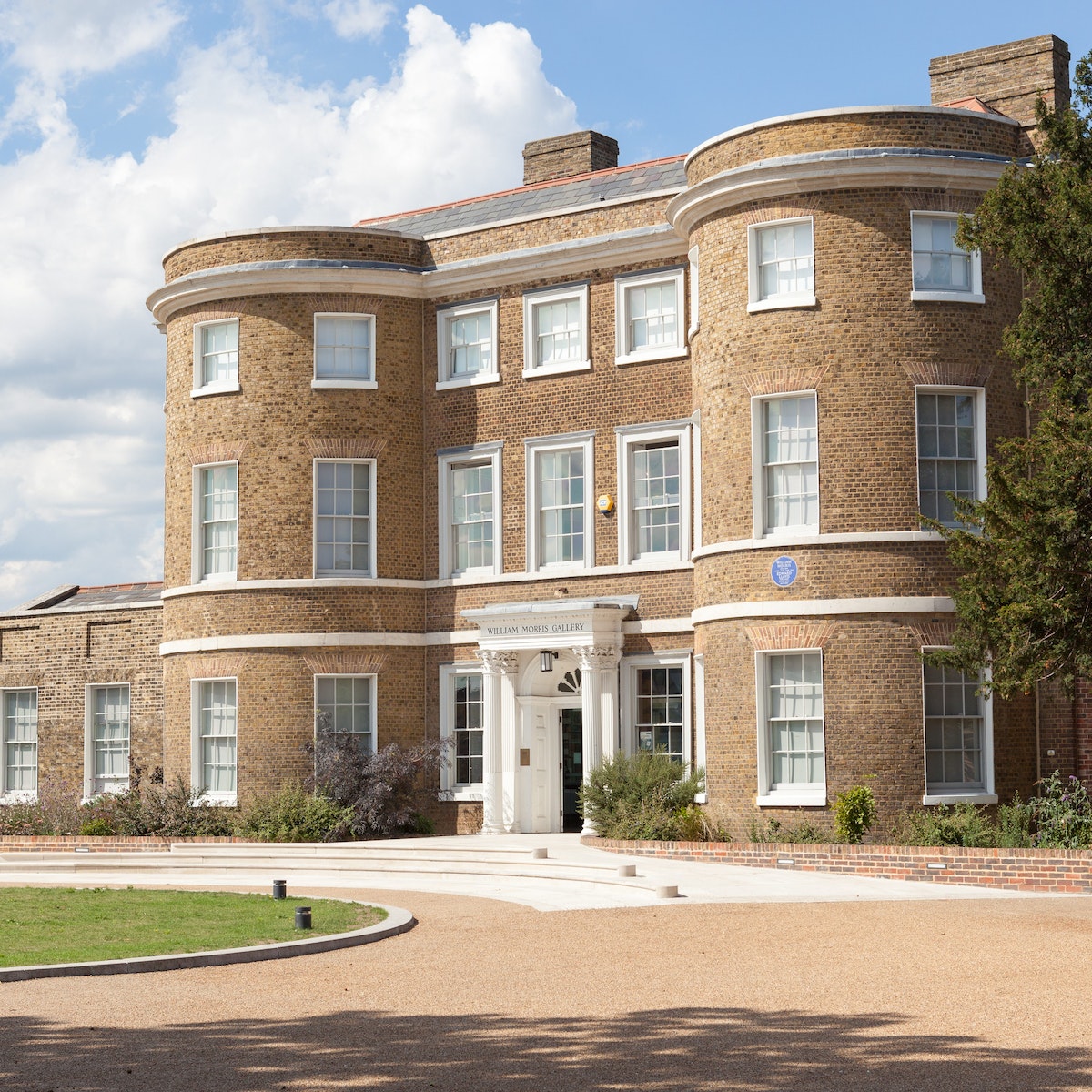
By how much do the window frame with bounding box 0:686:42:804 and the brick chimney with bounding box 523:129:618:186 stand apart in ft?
48.0

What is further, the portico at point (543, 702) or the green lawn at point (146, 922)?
the portico at point (543, 702)

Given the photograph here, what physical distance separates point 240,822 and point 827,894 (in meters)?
12.3

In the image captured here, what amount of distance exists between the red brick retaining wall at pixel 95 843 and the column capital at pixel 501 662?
4881mm

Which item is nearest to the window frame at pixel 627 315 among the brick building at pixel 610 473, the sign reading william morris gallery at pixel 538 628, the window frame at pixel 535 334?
the brick building at pixel 610 473

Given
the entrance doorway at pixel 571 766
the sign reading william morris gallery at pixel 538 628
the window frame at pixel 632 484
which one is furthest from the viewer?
the entrance doorway at pixel 571 766

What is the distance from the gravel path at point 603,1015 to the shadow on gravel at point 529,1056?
0.02 meters

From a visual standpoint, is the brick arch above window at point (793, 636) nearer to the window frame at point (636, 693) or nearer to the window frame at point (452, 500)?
the window frame at point (636, 693)

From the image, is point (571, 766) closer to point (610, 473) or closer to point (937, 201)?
point (610, 473)

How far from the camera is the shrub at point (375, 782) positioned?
2677cm

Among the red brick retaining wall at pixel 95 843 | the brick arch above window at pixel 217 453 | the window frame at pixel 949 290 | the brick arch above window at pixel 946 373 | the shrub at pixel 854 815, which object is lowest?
the red brick retaining wall at pixel 95 843

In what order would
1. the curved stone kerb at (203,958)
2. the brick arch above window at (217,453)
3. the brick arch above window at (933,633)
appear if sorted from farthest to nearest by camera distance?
the brick arch above window at (217,453), the brick arch above window at (933,633), the curved stone kerb at (203,958)

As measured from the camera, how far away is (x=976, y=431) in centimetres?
2317

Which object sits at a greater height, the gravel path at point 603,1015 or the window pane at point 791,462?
the window pane at point 791,462

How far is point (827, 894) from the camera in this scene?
1803cm
